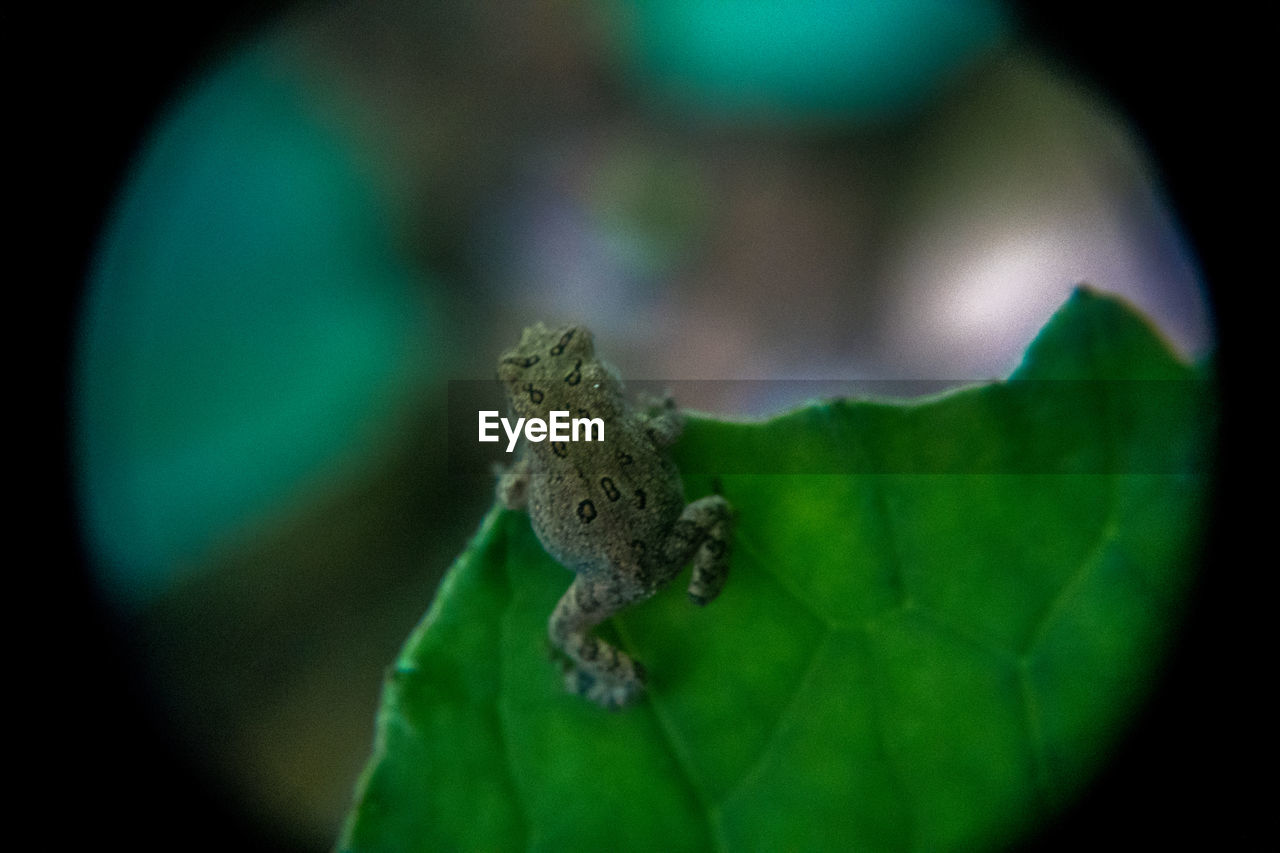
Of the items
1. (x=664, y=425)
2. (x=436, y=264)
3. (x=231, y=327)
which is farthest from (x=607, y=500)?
(x=231, y=327)

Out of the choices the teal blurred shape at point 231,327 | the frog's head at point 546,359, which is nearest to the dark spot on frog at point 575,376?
the frog's head at point 546,359

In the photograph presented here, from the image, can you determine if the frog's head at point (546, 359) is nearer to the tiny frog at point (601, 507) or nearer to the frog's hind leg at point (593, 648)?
the tiny frog at point (601, 507)

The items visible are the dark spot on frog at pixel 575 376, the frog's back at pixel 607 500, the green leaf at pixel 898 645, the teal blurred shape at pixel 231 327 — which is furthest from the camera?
the teal blurred shape at pixel 231 327

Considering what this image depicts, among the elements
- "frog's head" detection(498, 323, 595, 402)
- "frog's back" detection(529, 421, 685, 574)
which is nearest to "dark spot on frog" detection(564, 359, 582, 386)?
"frog's head" detection(498, 323, 595, 402)

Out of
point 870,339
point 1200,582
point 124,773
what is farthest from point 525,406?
point 124,773

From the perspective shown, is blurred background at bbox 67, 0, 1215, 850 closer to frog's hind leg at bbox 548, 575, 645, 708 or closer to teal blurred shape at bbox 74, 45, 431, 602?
teal blurred shape at bbox 74, 45, 431, 602

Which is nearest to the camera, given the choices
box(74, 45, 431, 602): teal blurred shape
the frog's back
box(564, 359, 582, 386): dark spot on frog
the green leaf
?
the green leaf
